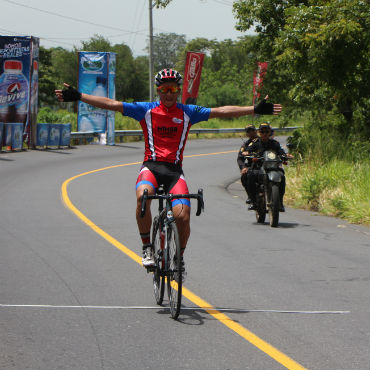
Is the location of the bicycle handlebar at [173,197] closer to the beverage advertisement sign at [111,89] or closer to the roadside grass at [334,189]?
the roadside grass at [334,189]

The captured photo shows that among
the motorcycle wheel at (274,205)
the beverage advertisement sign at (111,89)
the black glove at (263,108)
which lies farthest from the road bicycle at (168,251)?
the beverage advertisement sign at (111,89)

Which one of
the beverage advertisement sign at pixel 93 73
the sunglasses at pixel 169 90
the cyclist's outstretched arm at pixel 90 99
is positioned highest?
the beverage advertisement sign at pixel 93 73

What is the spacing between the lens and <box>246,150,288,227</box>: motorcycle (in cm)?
1308

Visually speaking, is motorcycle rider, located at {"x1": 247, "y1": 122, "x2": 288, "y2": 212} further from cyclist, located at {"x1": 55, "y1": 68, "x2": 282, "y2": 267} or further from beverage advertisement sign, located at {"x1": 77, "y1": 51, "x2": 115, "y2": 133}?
beverage advertisement sign, located at {"x1": 77, "y1": 51, "x2": 115, "y2": 133}

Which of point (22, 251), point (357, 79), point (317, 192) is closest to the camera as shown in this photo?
point (22, 251)

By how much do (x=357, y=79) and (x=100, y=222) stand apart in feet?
30.5

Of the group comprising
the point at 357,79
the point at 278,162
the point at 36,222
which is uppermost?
the point at 357,79

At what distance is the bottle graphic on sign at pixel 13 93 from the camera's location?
3317cm

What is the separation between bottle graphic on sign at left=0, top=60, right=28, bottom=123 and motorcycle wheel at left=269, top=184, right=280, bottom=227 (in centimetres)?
2222

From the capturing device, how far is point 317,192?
1684 cm

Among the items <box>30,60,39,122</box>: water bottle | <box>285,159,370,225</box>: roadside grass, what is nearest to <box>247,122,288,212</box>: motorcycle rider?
<box>285,159,370,225</box>: roadside grass

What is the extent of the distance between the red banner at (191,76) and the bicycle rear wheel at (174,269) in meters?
36.5

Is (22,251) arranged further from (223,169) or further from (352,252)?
(223,169)

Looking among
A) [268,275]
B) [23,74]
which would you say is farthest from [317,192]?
[23,74]
